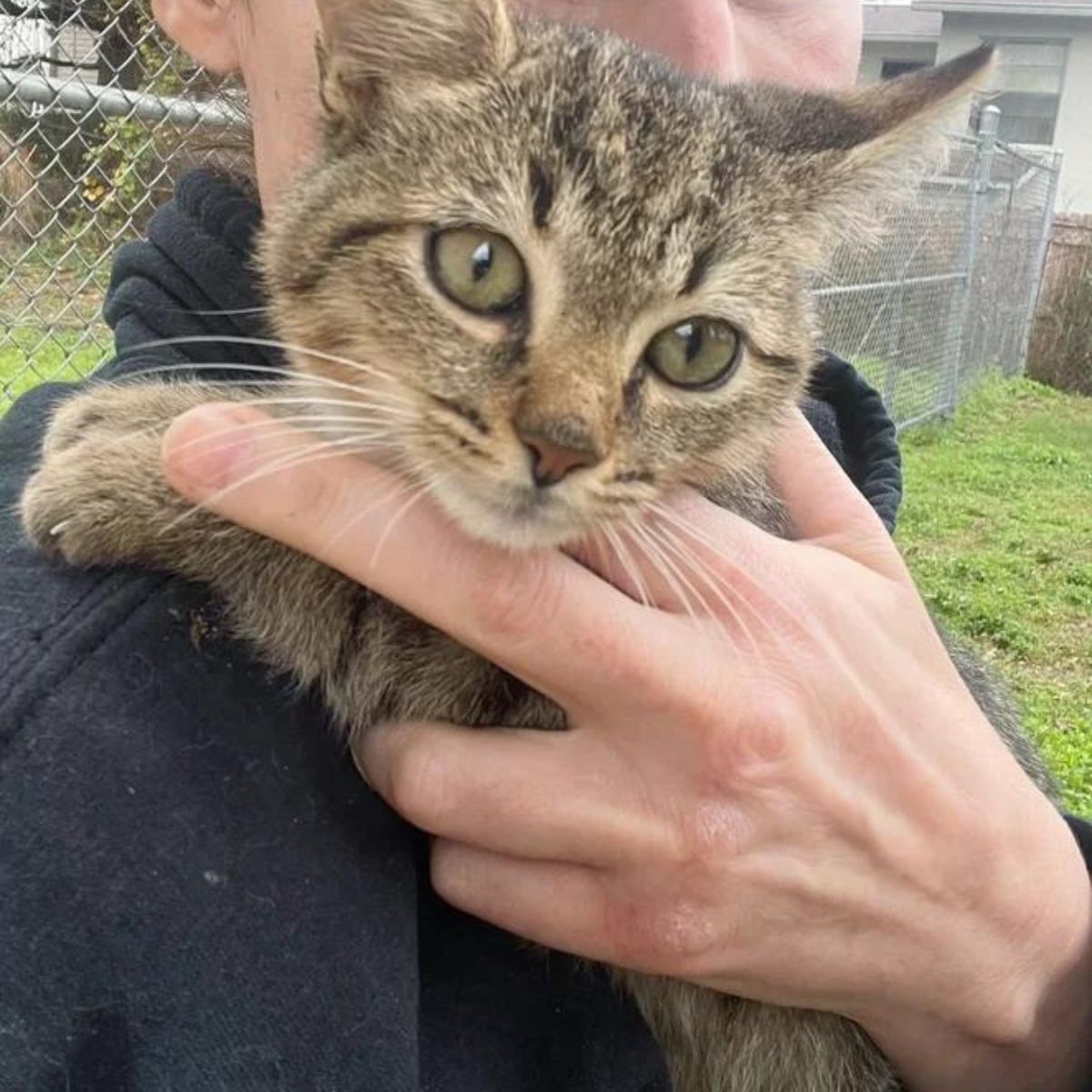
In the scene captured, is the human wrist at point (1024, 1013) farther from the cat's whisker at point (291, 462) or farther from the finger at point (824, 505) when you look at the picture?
the cat's whisker at point (291, 462)

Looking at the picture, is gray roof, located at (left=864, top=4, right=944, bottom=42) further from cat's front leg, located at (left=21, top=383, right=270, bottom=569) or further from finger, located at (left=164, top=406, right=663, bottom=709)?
finger, located at (left=164, top=406, right=663, bottom=709)

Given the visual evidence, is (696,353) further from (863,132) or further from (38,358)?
(38,358)

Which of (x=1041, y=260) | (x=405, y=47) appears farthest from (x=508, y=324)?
(x=1041, y=260)

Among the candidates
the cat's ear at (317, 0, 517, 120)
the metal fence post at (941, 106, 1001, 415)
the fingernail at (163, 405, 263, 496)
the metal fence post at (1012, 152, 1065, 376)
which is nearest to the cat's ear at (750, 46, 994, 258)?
the cat's ear at (317, 0, 517, 120)

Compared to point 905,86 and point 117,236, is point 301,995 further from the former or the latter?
point 117,236

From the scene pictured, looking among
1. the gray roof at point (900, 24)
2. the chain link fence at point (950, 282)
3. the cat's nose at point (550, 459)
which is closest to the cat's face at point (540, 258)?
the cat's nose at point (550, 459)
